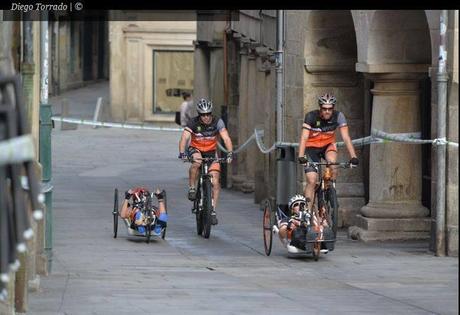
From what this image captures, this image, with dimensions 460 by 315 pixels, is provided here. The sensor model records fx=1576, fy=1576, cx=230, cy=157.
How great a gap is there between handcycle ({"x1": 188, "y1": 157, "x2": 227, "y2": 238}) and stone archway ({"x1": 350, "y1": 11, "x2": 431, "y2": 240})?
1.82 metres

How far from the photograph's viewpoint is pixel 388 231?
18.5 meters

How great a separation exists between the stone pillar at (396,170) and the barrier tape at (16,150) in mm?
13865

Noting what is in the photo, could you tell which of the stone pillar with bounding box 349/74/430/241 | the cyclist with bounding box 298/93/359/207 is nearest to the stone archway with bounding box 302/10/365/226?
the stone pillar with bounding box 349/74/430/241

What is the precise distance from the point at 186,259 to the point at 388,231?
3070mm

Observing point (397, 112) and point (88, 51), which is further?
point (88, 51)

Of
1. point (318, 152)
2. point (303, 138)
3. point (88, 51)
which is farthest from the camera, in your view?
point (88, 51)

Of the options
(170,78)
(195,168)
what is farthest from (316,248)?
(170,78)

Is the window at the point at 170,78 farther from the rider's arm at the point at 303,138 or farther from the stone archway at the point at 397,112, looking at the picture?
the rider's arm at the point at 303,138

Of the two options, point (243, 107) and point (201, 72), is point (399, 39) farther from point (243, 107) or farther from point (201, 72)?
point (201, 72)

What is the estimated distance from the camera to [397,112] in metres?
18.4

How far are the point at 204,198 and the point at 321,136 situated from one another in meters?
2.32

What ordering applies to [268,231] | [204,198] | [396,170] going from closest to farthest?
[268,231], [396,170], [204,198]

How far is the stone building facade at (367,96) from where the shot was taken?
59.7 feet

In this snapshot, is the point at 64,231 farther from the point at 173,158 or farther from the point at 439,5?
the point at 173,158
